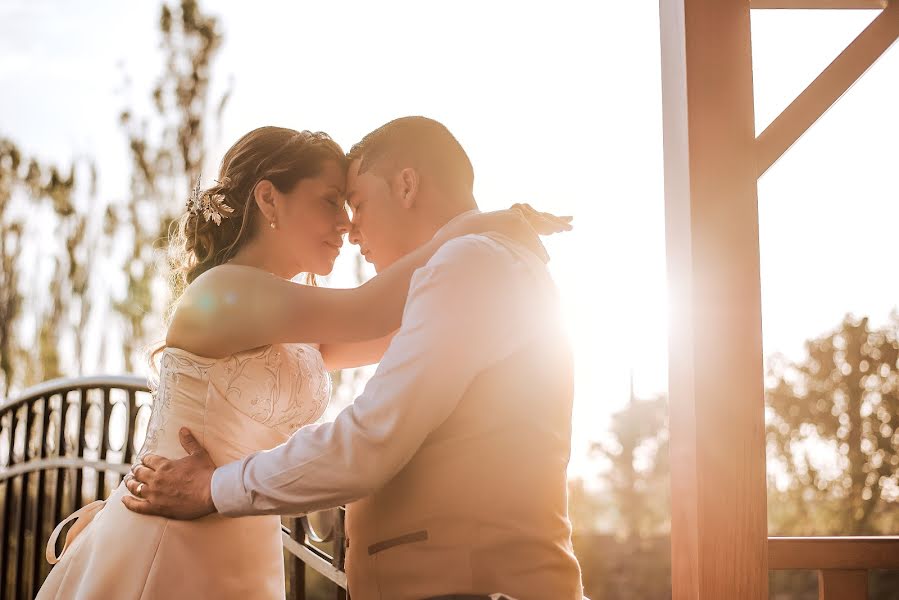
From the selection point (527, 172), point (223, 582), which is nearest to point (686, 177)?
point (223, 582)

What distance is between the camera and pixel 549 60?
7.38 metres

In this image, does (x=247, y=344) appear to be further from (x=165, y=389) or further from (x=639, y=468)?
(x=639, y=468)

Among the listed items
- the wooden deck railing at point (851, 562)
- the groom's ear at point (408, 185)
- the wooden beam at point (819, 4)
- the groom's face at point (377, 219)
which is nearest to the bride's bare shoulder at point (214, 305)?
the groom's face at point (377, 219)

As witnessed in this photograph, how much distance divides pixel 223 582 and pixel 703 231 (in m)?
1.47

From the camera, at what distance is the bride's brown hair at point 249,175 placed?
→ 2545 millimetres

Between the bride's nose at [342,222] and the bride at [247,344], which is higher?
the bride's nose at [342,222]

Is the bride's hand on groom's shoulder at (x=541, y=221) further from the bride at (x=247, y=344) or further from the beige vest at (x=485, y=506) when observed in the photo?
the beige vest at (x=485, y=506)

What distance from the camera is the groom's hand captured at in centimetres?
200

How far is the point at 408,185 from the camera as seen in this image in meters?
2.28

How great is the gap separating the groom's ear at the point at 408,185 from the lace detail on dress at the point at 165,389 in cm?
68

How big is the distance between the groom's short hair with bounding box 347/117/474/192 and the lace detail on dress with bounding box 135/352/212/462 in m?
0.71

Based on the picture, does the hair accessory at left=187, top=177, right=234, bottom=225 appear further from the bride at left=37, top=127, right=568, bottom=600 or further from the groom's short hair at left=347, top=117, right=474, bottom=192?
the groom's short hair at left=347, top=117, right=474, bottom=192

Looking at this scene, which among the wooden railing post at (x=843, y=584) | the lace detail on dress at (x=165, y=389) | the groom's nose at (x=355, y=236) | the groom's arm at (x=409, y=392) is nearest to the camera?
the groom's arm at (x=409, y=392)

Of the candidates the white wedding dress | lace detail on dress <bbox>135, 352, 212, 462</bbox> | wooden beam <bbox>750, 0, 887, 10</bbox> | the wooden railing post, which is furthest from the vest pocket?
wooden beam <bbox>750, 0, 887, 10</bbox>
